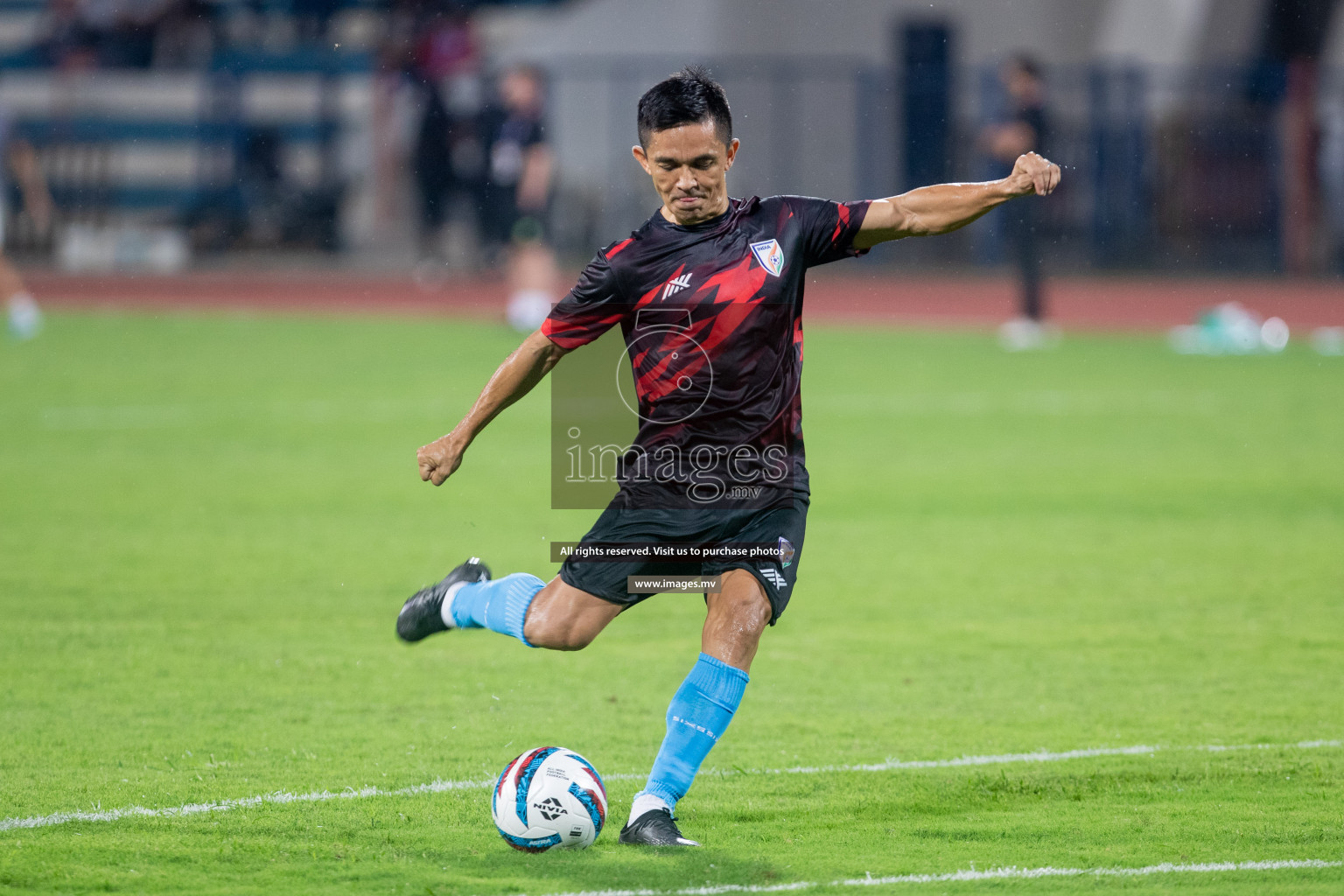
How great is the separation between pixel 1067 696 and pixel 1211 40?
2309 centimetres

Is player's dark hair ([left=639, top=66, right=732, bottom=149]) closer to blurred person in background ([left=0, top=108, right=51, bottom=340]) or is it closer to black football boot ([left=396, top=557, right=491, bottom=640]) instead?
black football boot ([left=396, top=557, right=491, bottom=640])

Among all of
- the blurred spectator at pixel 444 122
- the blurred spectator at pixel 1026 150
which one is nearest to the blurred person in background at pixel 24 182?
the blurred spectator at pixel 444 122

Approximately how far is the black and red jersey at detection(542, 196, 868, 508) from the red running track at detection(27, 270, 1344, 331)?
1626cm

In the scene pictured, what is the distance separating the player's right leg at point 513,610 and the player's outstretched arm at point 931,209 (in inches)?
49.4

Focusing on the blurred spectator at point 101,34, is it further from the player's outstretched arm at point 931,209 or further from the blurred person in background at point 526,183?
the player's outstretched arm at point 931,209

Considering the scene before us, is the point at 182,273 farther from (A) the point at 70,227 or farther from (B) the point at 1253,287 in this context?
(B) the point at 1253,287

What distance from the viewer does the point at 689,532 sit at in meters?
4.61

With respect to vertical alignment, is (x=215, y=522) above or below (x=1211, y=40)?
below

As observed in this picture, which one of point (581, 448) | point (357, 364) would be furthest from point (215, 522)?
point (357, 364)

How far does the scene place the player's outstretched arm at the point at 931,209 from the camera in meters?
4.69

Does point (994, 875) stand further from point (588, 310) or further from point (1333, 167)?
point (1333, 167)

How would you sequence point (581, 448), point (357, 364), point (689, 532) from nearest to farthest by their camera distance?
point (689, 532)
point (581, 448)
point (357, 364)

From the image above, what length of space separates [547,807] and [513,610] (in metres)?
0.69

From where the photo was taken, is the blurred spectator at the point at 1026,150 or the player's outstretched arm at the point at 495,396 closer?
the player's outstretched arm at the point at 495,396
